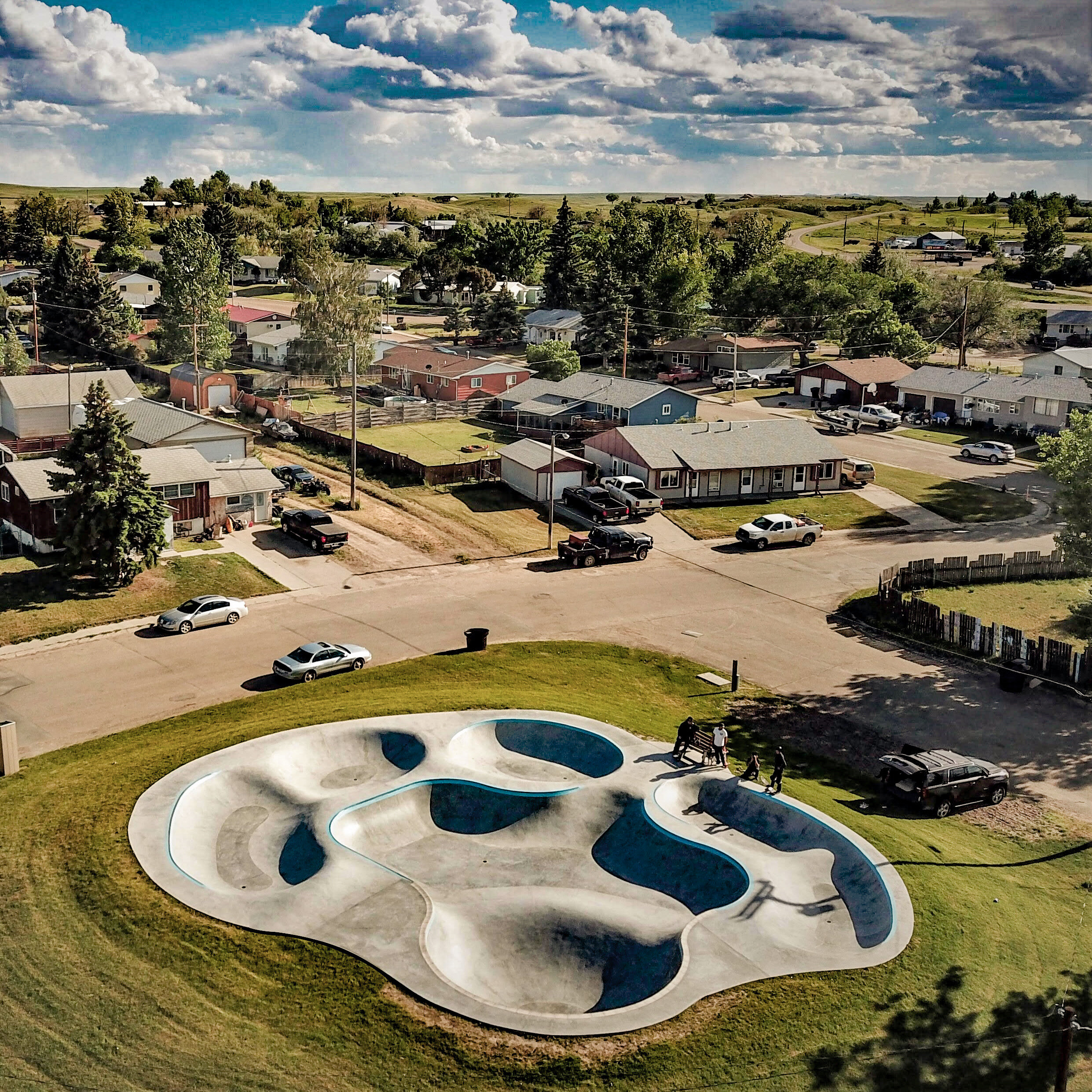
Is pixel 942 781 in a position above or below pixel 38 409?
below

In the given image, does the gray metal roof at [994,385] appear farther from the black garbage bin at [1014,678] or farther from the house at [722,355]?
the black garbage bin at [1014,678]

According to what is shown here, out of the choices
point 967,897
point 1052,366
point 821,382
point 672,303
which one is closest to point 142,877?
point 967,897

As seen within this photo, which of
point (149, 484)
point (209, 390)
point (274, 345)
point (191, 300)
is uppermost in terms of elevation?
point (191, 300)

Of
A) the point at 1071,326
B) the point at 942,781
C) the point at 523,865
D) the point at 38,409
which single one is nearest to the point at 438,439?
the point at 38,409

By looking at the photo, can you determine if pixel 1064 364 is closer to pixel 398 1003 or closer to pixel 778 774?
pixel 778 774

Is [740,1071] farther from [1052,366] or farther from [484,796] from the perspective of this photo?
[1052,366]

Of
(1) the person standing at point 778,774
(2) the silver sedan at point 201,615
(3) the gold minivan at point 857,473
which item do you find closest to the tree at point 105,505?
(2) the silver sedan at point 201,615

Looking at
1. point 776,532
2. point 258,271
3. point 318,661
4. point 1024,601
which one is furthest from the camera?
point 258,271
